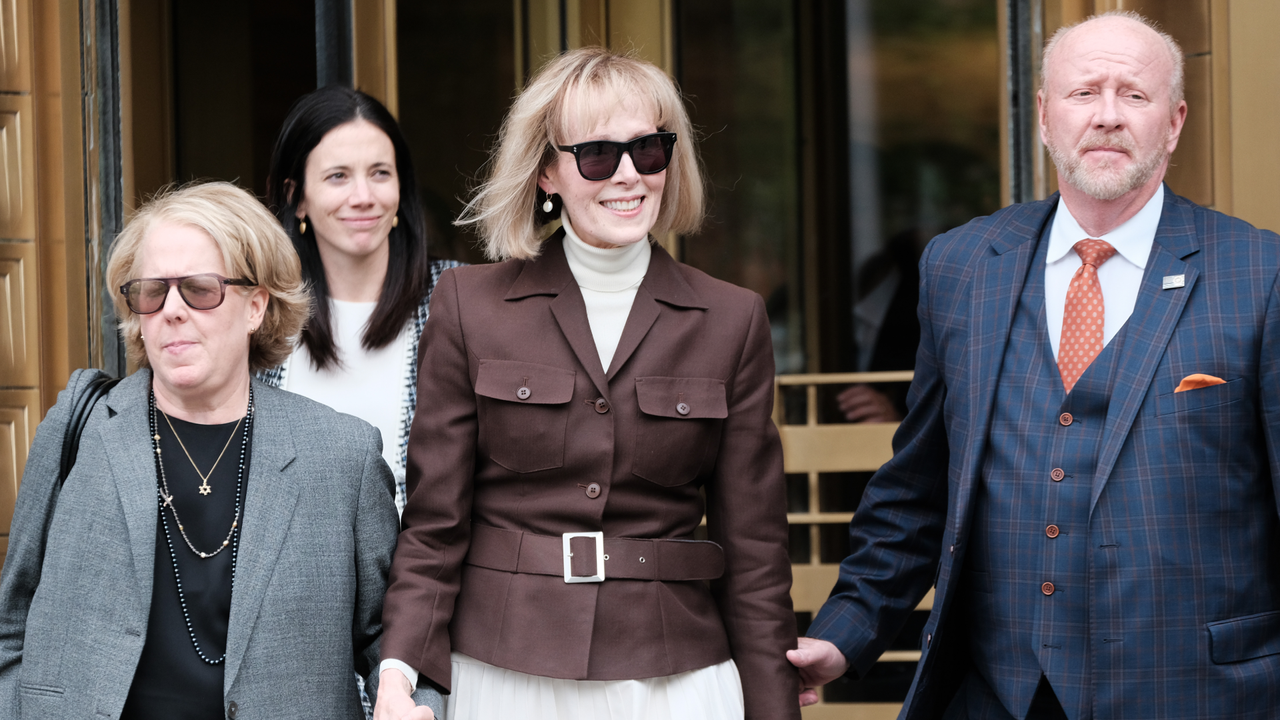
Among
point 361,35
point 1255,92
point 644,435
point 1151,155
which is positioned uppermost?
point 361,35

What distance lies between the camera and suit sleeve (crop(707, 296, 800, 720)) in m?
2.28

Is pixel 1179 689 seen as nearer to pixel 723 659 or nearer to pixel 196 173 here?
pixel 723 659

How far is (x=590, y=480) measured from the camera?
2.23 metres

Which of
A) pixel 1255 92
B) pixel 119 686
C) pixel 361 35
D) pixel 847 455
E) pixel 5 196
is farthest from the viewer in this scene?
pixel 847 455

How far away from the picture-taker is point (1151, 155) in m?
2.18

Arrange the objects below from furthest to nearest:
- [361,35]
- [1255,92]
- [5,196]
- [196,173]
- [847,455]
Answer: [196,173], [847,455], [361,35], [5,196], [1255,92]

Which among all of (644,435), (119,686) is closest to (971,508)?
(644,435)

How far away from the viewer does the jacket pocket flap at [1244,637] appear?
2053 millimetres

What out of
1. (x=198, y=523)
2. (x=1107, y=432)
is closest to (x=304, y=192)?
(x=198, y=523)

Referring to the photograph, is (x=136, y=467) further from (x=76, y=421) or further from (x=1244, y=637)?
(x=1244, y=637)

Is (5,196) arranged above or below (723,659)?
above

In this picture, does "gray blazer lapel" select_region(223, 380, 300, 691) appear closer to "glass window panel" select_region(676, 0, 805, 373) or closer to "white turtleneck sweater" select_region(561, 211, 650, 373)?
"white turtleneck sweater" select_region(561, 211, 650, 373)

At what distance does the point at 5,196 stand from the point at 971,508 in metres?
2.74

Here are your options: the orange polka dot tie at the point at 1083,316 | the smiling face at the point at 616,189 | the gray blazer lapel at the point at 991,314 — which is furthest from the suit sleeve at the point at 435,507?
the orange polka dot tie at the point at 1083,316
